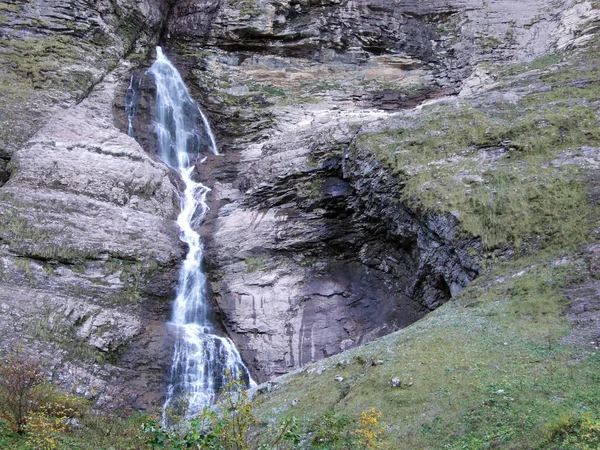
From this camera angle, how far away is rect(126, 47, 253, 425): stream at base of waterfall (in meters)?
18.8

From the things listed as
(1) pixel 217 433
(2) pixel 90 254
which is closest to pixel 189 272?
(2) pixel 90 254

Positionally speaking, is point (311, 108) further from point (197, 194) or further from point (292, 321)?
point (292, 321)

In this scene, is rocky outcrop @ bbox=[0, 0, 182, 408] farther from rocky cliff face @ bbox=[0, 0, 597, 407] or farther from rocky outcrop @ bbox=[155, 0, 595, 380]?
rocky outcrop @ bbox=[155, 0, 595, 380]

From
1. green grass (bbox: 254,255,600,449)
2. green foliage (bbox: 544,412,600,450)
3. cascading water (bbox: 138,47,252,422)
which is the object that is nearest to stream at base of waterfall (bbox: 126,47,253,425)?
cascading water (bbox: 138,47,252,422)

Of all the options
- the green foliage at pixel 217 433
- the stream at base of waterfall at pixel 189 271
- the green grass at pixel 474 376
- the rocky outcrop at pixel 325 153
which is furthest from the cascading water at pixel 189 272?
the green foliage at pixel 217 433

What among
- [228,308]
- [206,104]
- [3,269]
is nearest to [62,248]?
[3,269]

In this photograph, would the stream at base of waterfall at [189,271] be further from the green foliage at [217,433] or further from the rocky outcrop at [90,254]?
the green foliage at [217,433]

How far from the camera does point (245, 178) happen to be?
26984 mm

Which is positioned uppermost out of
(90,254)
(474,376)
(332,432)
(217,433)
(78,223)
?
(217,433)

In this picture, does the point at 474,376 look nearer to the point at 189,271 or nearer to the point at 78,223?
the point at 189,271

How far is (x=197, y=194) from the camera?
88.2ft

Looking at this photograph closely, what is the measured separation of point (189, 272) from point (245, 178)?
6370 mm

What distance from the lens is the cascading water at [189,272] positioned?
1891cm

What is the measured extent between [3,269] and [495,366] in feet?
55.3
